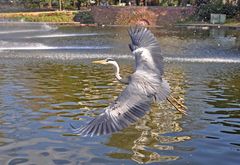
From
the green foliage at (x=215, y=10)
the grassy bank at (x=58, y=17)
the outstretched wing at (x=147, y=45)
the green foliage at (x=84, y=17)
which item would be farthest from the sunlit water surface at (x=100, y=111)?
the grassy bank at (x=58, y=17)

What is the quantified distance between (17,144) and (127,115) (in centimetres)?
249

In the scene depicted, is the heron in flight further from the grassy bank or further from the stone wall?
the grassy bank

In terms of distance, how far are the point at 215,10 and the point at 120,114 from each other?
4902 cm

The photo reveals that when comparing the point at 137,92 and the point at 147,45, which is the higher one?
the point at 147,45

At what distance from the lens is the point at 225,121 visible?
30.8ft

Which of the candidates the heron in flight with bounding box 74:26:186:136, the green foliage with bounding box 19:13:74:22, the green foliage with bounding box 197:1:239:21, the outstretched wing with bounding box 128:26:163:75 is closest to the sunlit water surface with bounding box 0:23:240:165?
the heron in flight with bounding box 74:26:186:136

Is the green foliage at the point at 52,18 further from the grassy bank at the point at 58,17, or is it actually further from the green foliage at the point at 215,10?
the green foliage at the point at 215,10

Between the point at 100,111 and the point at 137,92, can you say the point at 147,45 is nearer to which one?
the point at 137,92

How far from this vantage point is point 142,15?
56500 millimetres

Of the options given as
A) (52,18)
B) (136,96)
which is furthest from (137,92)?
(52,18)

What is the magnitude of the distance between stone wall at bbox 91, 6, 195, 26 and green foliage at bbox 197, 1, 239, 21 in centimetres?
134

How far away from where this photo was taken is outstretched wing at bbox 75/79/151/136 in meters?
5.85

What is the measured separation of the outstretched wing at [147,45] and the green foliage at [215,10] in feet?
152

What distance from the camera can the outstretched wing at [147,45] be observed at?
23.9 ft
